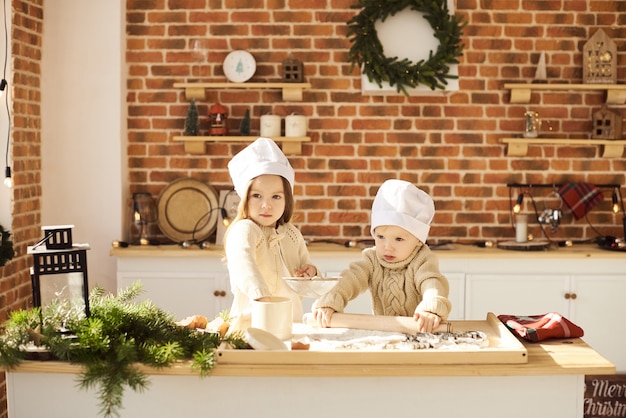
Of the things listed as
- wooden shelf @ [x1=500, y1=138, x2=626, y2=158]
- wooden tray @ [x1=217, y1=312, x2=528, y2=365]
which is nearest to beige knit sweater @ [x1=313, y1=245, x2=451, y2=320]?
wooden tray @ [x1=217, y1=312, x2=528, y2=365]

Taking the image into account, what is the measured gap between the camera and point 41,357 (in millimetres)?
2129

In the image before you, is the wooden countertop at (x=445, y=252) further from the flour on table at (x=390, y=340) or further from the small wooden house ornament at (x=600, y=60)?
the flour on table at (x=390, y=340)

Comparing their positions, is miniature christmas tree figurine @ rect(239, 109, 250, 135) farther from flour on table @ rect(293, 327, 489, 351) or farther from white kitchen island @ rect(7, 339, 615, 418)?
white kitchen island @ rect(7, 339, 615, 418)

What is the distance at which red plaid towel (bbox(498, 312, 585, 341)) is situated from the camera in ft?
7.70

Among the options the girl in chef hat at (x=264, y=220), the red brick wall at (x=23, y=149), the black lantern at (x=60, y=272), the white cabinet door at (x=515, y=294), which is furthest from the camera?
the white cabinet door at (x=515, y=294)

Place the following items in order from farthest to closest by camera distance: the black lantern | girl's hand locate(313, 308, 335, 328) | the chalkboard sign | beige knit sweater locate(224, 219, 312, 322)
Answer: the chalkboard sign < beige knit sweater locate(224, 219, 312, 322) < girl's hand locate(313, 308, 335, 328) < the black lantern

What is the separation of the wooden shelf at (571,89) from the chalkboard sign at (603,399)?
1.61 m

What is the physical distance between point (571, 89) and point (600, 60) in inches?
8.9

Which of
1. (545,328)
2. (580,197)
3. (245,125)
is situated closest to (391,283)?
(545,328)

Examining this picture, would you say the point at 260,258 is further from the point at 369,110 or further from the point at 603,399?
the point at 603,399

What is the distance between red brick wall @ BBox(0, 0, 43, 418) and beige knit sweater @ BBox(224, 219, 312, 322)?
1720mm

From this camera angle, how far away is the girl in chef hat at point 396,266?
8.28 feet

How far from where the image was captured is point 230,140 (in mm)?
4559

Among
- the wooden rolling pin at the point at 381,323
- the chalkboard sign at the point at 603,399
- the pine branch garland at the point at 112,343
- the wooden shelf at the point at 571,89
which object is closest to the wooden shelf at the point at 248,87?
the wooden shelf at the point at 571,89
